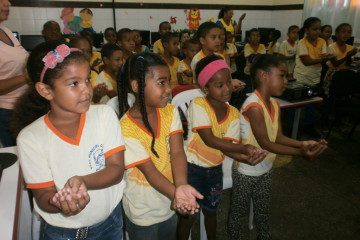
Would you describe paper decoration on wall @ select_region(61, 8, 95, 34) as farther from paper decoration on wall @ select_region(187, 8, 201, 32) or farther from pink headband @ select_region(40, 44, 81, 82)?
pink headband @ select_region(40, 44, 81, 82)

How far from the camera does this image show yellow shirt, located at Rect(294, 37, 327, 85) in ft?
12.1

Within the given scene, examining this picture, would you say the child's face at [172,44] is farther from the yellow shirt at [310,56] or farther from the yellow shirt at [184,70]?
the yellow shirt at [310,56]

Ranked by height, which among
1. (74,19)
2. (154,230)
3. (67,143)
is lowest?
(154,230)

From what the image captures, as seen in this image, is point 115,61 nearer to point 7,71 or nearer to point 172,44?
point 7,71

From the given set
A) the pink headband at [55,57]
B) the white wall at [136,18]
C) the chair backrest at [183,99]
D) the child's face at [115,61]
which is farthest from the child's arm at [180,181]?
the white wall at [136,18]

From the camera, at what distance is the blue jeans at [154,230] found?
127 centimetres

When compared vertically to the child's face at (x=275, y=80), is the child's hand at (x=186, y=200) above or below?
below

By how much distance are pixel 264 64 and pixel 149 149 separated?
95cm

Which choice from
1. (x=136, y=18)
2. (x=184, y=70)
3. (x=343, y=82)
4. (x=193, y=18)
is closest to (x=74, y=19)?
(x=136, y=18)

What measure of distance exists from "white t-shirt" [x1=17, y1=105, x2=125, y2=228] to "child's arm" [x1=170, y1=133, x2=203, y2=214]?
0.27m

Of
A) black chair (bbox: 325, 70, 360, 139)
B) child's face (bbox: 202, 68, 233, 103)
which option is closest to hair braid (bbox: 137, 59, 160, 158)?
child's face (bbox: 202, 68, 233, 103)

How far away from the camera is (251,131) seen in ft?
5.35

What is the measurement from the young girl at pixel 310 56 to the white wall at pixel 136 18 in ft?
13.9

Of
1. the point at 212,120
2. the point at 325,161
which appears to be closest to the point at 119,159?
the point at 212,120
